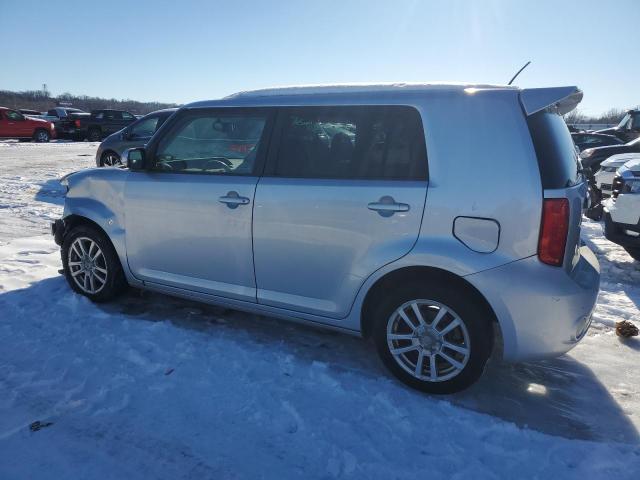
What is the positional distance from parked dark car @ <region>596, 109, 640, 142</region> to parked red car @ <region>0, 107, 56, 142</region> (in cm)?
2599

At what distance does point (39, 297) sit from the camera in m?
4.28

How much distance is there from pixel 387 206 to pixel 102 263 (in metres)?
2.76

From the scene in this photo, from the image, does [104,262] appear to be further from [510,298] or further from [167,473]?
[510,298]

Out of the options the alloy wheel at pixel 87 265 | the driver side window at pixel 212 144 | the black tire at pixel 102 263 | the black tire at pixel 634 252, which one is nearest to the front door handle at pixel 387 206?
the driver side window at pixel 212 144

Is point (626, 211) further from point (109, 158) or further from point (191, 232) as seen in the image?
point (109, 158)

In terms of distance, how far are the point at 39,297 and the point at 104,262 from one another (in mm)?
739

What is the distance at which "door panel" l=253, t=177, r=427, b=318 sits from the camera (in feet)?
9.51

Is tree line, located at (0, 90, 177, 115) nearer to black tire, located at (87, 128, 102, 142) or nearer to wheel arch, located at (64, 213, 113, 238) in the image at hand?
black tire, located at (87, 128, 102, 142)

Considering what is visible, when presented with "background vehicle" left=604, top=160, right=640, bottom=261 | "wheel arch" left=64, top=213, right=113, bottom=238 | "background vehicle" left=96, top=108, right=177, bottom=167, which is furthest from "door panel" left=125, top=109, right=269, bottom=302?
"background vehicle" left=96, top=108, right=177, bottom=167

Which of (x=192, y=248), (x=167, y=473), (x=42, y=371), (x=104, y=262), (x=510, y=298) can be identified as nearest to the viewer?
(x=167, y=473)

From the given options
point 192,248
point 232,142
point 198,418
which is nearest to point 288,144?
point 232,142

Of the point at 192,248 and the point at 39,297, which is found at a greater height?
the point at 192,248

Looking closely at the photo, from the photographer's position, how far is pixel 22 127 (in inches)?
934

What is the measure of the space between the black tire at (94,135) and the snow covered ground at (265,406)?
25.9 meters
